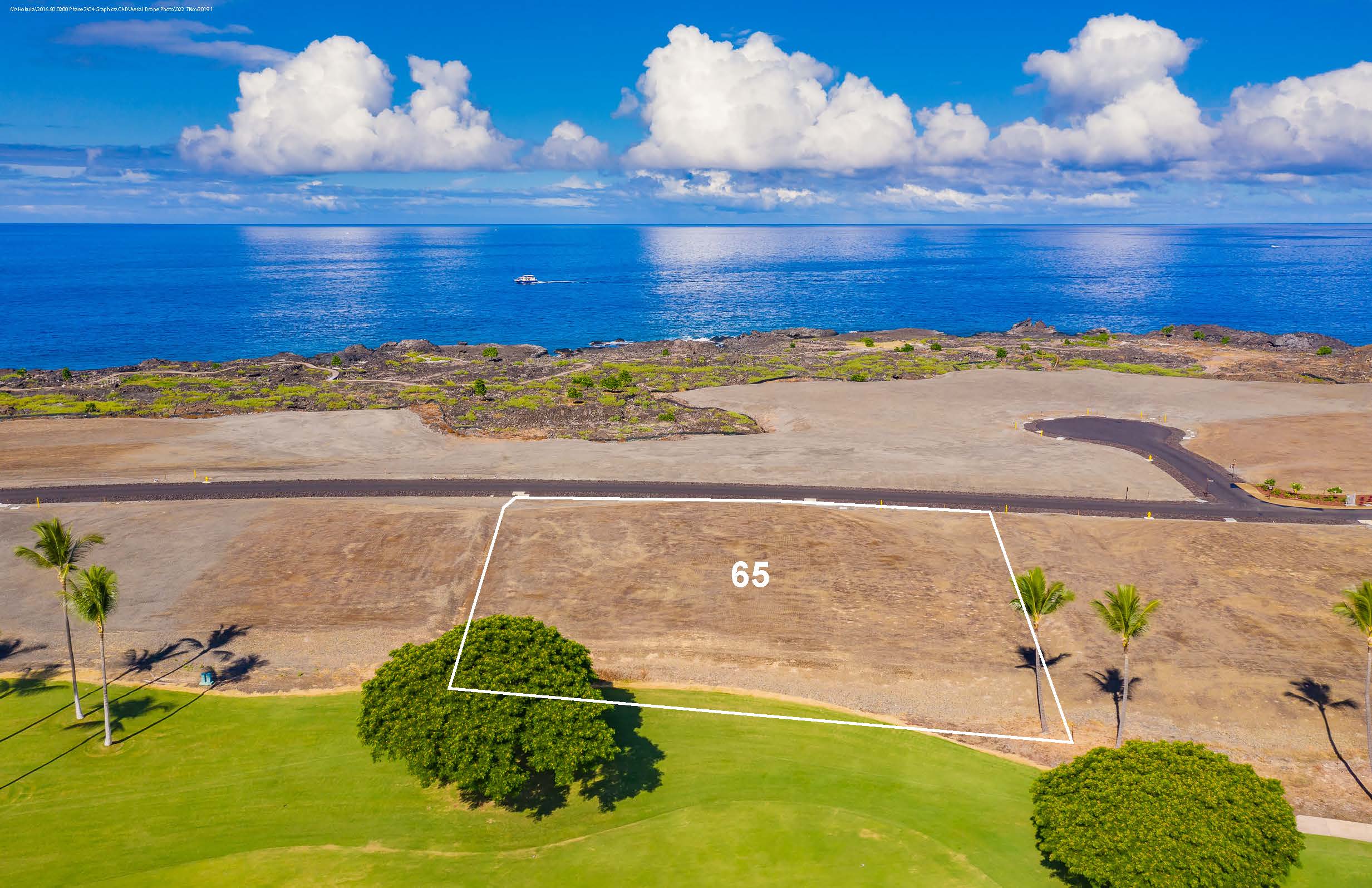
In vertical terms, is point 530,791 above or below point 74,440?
below

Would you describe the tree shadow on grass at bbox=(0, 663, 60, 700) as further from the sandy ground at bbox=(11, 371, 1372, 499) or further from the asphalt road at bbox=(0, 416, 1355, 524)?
the sandy ground at bbox=(11, 371, 1372, 499)

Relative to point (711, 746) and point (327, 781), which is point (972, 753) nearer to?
point (711, 746)

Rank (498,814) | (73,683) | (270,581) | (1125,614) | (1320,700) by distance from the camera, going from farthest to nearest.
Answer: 1. (270,581)
2. (1320,700)
3. (73,683)
4. (498,814)
5. (1125,614)

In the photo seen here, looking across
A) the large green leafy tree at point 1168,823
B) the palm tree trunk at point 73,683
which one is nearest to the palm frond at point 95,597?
the palm tree trunk at point 73,683

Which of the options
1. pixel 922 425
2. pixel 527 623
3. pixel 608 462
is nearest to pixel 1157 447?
pixel 922 425

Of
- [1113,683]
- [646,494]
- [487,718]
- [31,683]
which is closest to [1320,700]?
[1113,683]

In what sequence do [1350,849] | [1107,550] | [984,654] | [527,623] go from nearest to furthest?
1. [1350,849]
2. [527,623]
3. [984,654]
4. [1107,550]

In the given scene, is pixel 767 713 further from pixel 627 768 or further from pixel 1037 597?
pixel 1037 597

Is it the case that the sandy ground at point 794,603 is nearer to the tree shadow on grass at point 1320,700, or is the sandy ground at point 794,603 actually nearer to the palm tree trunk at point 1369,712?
the tree shadow on grass at point 1320,700

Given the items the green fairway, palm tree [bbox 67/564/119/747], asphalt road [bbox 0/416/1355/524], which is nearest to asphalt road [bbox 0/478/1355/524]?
asphalt road [bbox 0/416/1355/524]
